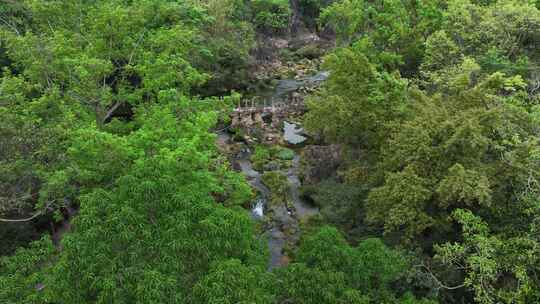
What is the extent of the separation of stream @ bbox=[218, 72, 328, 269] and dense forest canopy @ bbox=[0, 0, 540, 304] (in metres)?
0.78

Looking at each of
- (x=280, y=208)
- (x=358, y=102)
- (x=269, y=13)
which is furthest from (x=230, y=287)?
(x=269, y=13)

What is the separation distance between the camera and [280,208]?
20328 mm

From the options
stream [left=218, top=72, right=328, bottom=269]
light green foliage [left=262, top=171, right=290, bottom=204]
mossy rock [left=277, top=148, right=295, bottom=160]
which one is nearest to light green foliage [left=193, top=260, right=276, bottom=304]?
stream [left=218, top=72, right=328, bottom=269]

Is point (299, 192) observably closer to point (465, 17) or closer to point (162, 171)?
point (162, 171)

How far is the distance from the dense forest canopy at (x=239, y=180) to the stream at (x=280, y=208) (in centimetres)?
78

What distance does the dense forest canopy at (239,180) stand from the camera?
28.1 feet

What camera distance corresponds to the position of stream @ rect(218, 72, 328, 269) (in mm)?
17889

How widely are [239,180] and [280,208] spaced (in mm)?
6261

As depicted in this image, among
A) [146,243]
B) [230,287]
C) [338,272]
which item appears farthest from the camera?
[338,272]

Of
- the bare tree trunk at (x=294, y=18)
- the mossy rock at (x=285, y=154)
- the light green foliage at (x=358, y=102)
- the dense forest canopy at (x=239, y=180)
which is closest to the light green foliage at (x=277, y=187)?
the dense forest canopy at (x=239, y=180)

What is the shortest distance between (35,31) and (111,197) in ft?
54.5

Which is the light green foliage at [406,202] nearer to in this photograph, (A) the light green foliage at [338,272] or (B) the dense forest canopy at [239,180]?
(B) the dense forest canopy at [239,180]

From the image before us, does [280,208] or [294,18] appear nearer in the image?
[280,208]

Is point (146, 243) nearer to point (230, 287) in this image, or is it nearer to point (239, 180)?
point (230, 287)
